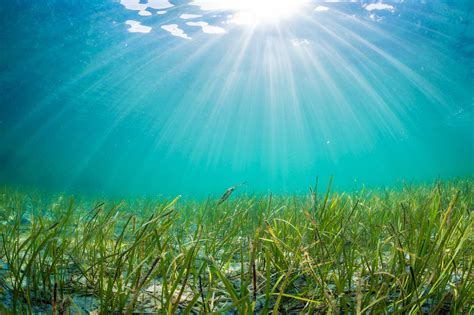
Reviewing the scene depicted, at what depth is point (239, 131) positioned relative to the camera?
59594 mm

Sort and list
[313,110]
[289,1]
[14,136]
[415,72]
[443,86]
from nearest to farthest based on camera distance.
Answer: [289,1] < [415,72] < [443,86] < [313,110] < [14,136]

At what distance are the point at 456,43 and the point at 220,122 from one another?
36443 millimetres

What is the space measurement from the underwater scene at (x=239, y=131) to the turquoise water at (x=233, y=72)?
0.19 metres

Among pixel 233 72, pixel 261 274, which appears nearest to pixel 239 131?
pixel 233 72

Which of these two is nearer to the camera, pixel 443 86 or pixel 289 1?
pixel 289 1

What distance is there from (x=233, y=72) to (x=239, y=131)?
30763 mm

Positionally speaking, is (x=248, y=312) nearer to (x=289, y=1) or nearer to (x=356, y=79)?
(x=289, y=1)

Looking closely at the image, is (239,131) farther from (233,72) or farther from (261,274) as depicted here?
(261,274)

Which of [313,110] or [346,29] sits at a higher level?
[346,29]

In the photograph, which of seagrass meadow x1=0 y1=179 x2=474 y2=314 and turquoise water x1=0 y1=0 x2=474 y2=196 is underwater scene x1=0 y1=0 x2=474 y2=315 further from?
turquoise water x1=0 y1=0 x2=474 y2=196

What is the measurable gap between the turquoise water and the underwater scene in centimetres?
19

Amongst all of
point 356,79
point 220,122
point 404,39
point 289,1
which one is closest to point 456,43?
point 404,39

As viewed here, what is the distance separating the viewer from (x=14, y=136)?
58.5 m

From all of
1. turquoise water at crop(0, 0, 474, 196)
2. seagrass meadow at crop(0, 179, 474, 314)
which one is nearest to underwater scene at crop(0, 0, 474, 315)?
seagrass meadow at crop(0, 179, 474, 314)
